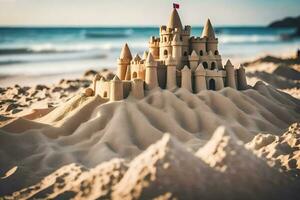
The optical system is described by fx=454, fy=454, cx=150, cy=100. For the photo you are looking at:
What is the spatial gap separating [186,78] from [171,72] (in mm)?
617

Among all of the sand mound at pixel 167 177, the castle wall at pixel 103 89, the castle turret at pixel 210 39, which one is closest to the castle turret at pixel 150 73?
the castle wall at pixel 103 89

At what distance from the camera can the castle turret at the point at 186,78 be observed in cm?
1727

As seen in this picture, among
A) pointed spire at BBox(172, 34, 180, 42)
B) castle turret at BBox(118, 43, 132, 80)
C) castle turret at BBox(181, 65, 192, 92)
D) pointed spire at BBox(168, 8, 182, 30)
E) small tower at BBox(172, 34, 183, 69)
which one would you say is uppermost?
pointed spire at BBox(168, 8, 182, 30)

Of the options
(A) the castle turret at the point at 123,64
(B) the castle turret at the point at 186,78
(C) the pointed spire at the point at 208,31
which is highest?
(C) the pointed spire at the point at 208,31

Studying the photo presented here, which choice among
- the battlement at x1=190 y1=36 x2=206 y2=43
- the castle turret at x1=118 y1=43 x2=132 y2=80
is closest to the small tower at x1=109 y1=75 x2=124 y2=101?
the castle turret at x1=118 y1=43 x2=132 y2=80

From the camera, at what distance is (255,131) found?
16.2 m

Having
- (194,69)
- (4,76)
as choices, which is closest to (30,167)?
(194,69)

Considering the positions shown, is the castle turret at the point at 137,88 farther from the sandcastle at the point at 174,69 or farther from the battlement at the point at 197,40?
the battlement at the point at 197,40

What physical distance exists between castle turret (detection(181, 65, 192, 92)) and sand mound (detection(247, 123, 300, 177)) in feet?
13.6

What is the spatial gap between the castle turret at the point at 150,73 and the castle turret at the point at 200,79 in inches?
65.1

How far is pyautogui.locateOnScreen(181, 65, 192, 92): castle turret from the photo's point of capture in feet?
56.6

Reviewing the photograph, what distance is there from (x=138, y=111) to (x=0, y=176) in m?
5.36

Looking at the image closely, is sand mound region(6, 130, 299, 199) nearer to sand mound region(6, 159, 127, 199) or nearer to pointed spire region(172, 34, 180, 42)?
sand mound region(6, 159, 127, 199)

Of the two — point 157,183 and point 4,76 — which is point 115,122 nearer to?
point 157,183
